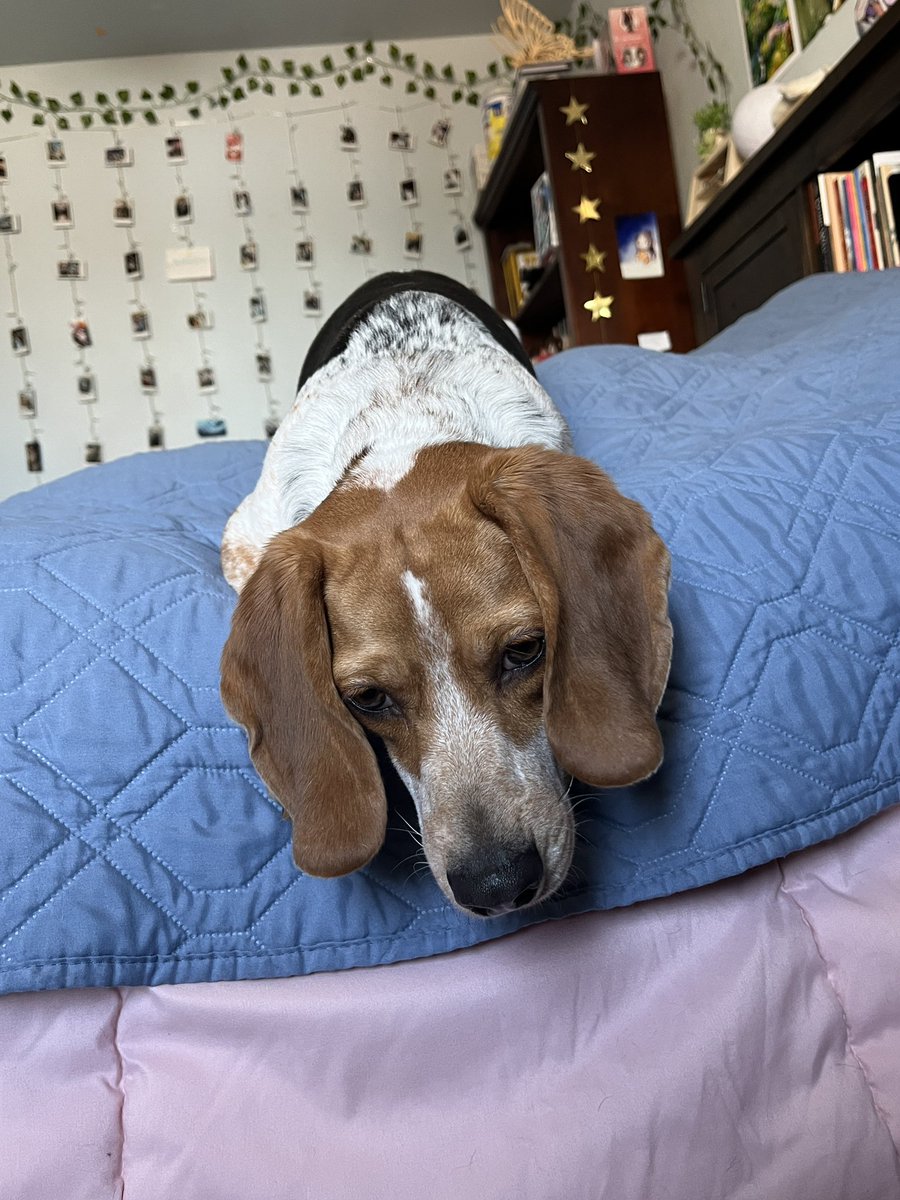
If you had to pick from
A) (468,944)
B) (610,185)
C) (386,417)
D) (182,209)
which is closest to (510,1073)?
(468,944)

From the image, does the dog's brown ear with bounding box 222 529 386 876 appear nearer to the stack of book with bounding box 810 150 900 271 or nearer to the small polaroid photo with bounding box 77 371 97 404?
the stack of book with bounding box 810 150 900 271

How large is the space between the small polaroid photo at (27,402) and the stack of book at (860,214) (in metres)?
4.62

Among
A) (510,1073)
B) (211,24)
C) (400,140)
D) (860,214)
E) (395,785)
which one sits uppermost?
(211,24)

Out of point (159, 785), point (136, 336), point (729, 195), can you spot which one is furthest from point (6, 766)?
point (136, 336)

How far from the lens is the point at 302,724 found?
3.71 feet

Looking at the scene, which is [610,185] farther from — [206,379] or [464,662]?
[464,662]

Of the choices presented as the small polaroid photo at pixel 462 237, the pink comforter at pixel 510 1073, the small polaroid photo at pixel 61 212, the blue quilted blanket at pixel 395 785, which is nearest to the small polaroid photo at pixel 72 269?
the small polaroid photo at pixel 61 212

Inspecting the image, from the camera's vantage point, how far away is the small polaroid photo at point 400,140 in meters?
6.04

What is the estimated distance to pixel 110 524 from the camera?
5.85ft

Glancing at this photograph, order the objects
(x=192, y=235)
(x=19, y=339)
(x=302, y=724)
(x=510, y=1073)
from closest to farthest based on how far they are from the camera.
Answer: (x=510, y=1073)
(x=302, y=724)
(x=19, y=339)
(x=192, y=235)

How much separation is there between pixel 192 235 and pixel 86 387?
1.13m

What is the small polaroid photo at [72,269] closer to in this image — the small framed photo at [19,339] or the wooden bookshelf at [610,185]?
the small framed photo at [19,339]

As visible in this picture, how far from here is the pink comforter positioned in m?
0.95

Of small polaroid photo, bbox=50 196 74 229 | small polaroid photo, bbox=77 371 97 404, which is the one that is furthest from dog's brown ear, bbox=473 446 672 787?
small polaroid photo, bbox=50 196 74 229
